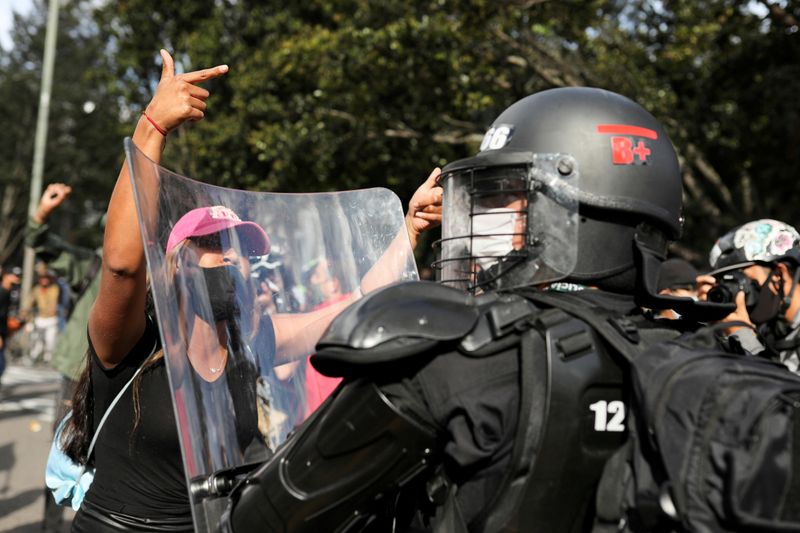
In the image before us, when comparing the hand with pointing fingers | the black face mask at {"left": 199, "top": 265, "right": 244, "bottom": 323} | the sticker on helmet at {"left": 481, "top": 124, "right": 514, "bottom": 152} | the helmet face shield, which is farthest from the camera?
the hand with pointing fingers

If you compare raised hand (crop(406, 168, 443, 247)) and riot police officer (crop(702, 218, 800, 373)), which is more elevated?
raised hand (crop(406, 168, 443, 247))

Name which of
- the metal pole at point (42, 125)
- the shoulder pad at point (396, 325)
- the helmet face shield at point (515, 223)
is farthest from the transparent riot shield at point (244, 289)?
the metal pole at point (42, 125)

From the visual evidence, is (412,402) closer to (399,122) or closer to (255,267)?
(255,267)

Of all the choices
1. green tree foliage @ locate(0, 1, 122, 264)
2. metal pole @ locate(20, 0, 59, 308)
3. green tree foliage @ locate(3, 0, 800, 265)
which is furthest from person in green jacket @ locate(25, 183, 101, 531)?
green tree foliage @ locate(0, 1, 122, 264)

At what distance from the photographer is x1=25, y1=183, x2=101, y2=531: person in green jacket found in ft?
16.0

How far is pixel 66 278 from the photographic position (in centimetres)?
575

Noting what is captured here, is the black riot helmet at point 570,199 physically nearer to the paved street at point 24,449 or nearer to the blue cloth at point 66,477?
the blue cloth at point 66,477

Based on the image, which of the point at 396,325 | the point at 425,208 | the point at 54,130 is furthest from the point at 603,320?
the point at 54,130

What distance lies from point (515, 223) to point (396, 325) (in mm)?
409

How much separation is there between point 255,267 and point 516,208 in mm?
683

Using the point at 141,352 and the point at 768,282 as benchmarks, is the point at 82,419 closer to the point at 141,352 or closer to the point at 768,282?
the point at 141,352

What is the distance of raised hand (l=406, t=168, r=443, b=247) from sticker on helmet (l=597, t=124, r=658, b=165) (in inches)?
30.4

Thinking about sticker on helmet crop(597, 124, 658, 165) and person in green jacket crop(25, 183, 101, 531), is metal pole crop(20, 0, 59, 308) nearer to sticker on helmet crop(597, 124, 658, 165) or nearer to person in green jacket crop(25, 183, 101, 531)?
Answer: person in green jacket crop(25, 183, 101, 531)

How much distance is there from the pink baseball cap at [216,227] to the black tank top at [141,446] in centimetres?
56
